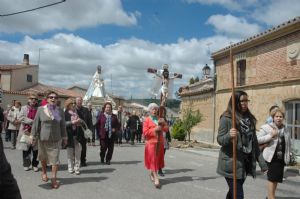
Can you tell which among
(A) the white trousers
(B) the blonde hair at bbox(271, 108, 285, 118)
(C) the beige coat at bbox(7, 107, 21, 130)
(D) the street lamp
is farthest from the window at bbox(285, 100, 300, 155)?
(D) the street lamp

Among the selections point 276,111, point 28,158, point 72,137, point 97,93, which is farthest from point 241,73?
point 276,111

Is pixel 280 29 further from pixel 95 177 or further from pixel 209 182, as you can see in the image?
pixel 95 177

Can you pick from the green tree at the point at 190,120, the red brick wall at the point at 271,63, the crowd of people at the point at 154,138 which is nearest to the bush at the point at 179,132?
the green tree at the point at 190,120

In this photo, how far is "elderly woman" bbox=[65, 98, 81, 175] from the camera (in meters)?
10.2

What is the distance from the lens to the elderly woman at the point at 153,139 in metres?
8.98

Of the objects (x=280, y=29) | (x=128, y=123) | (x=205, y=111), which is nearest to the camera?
(x=280, y=29)

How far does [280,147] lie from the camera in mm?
7016

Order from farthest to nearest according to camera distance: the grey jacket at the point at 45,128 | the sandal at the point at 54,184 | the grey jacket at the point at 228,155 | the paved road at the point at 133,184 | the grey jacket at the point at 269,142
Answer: the grey jacket at the point at 45,128, the sandal at the point at 54,184, the paved road at the point at 133,184, the grey jacket at the point at 269,142, the grey jacket at the point at 228,155

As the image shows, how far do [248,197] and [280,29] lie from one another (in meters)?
10.7

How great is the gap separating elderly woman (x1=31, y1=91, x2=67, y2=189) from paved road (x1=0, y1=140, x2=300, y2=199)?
57 cm

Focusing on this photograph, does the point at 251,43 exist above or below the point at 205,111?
above

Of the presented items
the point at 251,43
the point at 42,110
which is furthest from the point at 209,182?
the point at 251,43

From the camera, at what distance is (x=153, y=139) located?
9.11 meters

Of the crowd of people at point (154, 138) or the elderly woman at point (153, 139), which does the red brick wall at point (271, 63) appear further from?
the elderly woman at point (153, 139)
